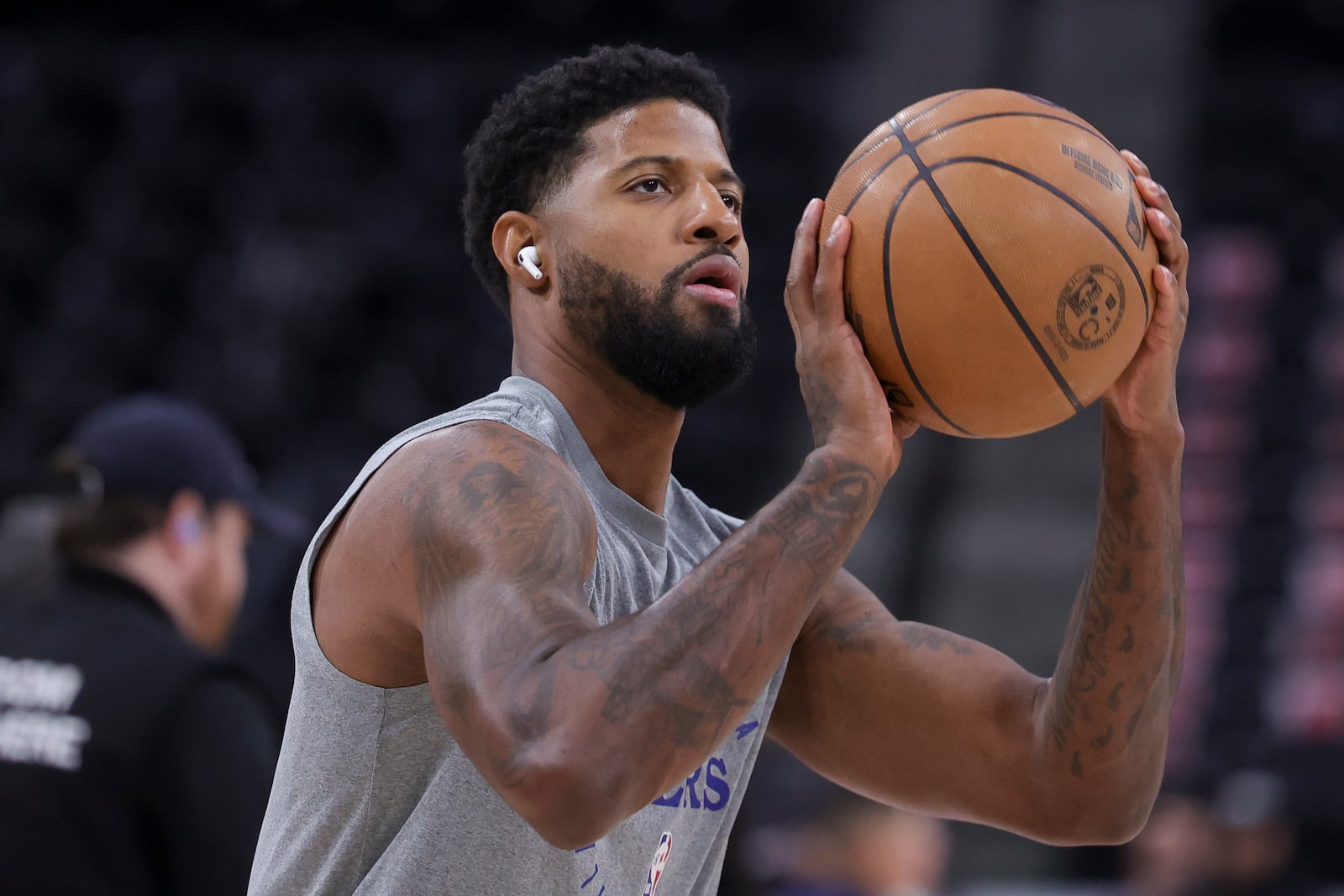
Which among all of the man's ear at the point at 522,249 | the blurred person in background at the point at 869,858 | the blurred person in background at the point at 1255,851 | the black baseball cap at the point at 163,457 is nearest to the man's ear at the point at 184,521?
the black baseball cap at the point at 163,457

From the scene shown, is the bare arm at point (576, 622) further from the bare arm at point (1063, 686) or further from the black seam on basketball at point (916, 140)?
the bare arm at point (1063, 686)

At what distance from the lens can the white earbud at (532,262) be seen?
2.62m

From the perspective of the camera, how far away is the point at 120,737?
10.6ft

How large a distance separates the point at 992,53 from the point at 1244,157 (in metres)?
1.99

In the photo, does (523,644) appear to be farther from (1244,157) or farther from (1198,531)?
(1244,157)

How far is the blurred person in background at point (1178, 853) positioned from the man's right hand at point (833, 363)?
4.55m

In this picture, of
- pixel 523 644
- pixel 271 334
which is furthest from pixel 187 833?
pixel 271 334

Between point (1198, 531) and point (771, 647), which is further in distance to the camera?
point (1198, 531)

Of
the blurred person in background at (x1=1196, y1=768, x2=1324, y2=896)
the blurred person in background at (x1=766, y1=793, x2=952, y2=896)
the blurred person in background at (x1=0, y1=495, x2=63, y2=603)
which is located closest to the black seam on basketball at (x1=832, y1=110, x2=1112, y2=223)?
the blurred person in background at (x1=0, y1=495, x2=63, y2=603)

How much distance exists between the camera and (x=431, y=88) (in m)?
10.1

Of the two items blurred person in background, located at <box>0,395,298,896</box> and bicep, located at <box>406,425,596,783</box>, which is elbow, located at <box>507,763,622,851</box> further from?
blurred person in background, located at <box>0,395,298,896</box>

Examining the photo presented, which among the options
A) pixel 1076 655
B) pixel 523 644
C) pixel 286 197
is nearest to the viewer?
pixel 523 644

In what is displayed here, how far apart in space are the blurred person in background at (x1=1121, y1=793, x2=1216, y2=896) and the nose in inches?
178

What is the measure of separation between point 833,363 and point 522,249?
0.65 m
